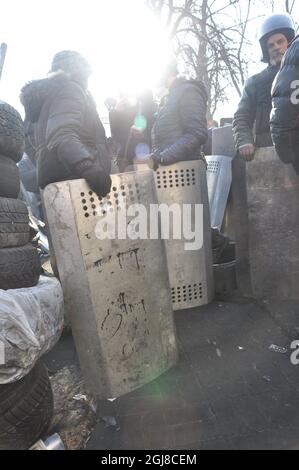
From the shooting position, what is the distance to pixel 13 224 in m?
2.38

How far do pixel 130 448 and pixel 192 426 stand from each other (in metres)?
0.37

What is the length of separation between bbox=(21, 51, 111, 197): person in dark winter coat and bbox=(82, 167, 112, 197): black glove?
0.14 feet

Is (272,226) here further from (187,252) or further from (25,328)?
(25,328)

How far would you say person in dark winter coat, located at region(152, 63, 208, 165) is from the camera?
12.1 ft

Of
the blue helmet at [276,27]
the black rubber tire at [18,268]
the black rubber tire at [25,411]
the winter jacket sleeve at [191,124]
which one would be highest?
the blue helmet at [276,27]

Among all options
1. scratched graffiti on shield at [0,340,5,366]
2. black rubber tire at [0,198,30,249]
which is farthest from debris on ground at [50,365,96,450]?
black rubber tire at [0,198,30,249]

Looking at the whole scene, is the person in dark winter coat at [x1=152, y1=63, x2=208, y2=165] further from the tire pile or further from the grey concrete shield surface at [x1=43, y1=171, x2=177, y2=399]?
the tire pile

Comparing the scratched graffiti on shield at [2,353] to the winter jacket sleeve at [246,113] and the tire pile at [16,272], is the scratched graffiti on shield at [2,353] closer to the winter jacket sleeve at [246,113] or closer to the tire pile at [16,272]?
the tire pile at [16,272]

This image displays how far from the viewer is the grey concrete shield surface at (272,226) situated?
3.65 meters

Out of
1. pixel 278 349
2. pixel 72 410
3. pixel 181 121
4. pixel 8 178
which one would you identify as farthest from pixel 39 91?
pixel 278 349

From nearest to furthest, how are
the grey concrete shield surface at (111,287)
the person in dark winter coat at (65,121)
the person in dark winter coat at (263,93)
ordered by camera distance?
the grey concrete shield surface at (111,287)
the person in dark winter coat at (65,121)
the person in dark winter coat at (263,93)

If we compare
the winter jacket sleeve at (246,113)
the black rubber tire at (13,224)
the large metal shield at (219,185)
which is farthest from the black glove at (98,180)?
the large metal shield at (219,185)

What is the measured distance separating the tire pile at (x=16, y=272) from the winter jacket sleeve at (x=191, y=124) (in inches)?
59.2

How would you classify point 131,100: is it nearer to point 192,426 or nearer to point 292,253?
point 292,253
